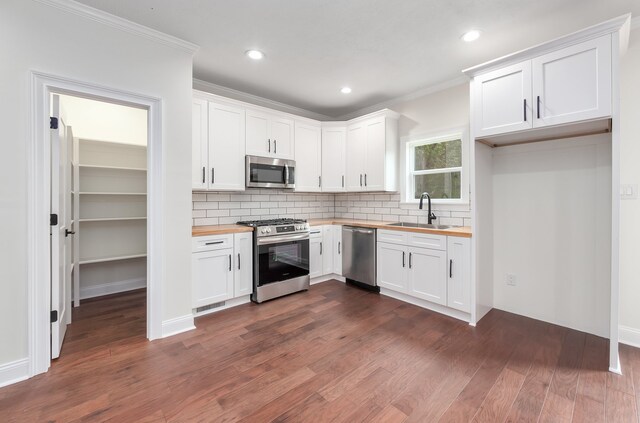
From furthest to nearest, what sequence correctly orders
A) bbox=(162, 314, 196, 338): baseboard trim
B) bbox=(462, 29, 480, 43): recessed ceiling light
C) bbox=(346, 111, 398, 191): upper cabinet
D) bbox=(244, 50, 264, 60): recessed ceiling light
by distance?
bbox=(346, 111, 398, 191): upper cabinet < bbox=(244, 50, 264, 60): recessed ceiling light < bbox=(162, 314, 196, 338): baseboard trim < bbox=(462, 29, 480, 43): recessed ceiling light

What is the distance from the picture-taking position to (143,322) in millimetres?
2887

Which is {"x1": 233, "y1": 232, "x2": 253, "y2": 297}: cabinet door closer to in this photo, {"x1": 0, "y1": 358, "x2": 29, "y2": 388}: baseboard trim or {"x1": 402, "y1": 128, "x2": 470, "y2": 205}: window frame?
{"x1": 0, "y1": 358, "x2": 29, "y2": 388}: baseboard trim

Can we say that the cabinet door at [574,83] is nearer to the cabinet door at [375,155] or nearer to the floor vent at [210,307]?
the cabinet door at [375,155]

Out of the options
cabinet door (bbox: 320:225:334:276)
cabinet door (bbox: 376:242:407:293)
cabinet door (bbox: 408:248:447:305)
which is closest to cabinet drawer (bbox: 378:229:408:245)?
cabinet door (bbox: 376:242:407:293)

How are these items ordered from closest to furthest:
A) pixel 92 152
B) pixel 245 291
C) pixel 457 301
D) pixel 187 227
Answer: pixel 187 227 < pixel 457 301 < pixel 245 291 < pixel 92 152

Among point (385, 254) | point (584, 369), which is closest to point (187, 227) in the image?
point (385, 254)

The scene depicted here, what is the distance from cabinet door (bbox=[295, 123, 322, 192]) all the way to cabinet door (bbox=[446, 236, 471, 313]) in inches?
83.8

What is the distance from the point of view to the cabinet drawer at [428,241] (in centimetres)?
303

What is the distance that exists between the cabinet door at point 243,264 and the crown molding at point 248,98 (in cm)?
191

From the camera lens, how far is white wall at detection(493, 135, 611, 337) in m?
2.52

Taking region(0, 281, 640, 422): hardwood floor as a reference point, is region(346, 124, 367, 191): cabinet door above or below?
above

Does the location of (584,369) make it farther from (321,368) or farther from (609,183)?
(321,368)

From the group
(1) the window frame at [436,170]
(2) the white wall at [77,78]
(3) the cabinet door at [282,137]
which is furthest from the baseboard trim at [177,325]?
(1) the window frame at [436,170]

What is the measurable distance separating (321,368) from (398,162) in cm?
297
